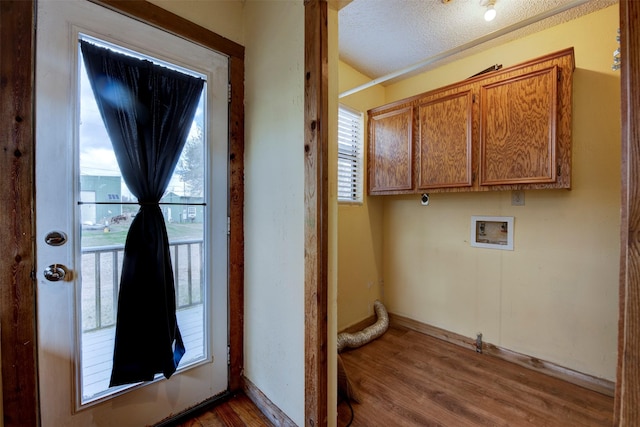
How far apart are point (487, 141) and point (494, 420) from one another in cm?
188

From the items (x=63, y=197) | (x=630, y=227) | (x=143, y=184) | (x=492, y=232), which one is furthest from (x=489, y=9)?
(x=63, y=197)

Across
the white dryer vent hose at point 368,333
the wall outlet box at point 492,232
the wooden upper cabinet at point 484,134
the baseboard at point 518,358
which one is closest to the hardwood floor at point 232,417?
the white dryer vent hose at point 368,333

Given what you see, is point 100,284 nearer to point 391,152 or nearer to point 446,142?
point 391,152

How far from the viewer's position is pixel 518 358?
213 cm

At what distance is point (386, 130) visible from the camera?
104 inches

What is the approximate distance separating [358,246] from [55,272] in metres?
2.22

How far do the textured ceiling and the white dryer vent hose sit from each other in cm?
226

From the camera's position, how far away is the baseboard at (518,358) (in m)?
1.82

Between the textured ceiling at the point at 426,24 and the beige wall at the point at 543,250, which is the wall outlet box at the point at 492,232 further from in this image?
the textured ceiling at the point at 426,24

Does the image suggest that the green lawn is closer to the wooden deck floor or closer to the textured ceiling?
the wooden deck floor

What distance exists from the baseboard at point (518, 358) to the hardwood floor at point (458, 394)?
0.05 metres

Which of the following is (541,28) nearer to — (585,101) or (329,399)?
(585,101)

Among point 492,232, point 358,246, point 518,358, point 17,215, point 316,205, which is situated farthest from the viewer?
point 358,246

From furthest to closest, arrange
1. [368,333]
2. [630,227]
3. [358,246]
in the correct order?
[358,246], [368,333], [630,227]
